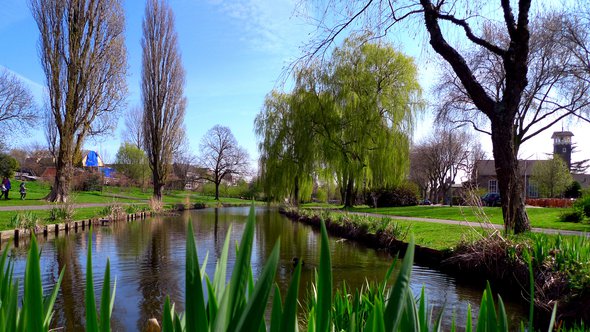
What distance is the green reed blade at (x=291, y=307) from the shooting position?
2.06 ft

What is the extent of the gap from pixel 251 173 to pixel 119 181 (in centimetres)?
1776

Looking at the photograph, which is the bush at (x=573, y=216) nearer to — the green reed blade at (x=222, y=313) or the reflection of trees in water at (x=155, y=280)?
the reflection of trees in water at (x=155, y=280)

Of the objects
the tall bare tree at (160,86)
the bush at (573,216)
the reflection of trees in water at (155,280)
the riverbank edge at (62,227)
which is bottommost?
the reflection of trees in water at (155,280)

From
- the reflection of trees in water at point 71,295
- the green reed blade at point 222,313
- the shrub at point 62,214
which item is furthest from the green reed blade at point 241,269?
the shrub at point 62,214

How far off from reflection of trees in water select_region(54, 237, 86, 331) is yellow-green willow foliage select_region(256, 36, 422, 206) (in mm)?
12588

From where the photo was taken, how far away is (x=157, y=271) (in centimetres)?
827

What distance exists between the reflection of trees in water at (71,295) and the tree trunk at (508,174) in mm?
8038

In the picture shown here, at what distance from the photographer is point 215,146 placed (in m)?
53.0

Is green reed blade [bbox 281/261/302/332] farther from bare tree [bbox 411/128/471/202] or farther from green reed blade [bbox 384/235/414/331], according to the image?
bare tree [bbox 411/128/471/202]

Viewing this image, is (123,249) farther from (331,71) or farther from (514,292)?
(331,71)

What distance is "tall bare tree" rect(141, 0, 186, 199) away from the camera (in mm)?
28875

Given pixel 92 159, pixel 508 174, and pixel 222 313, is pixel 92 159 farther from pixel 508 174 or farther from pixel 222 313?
pixel 222 313

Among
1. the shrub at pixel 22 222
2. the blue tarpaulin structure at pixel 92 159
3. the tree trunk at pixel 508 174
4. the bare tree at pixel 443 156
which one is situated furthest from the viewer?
the bare tree at pixel 443 156

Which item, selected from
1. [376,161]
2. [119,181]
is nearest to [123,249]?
[376,161]
